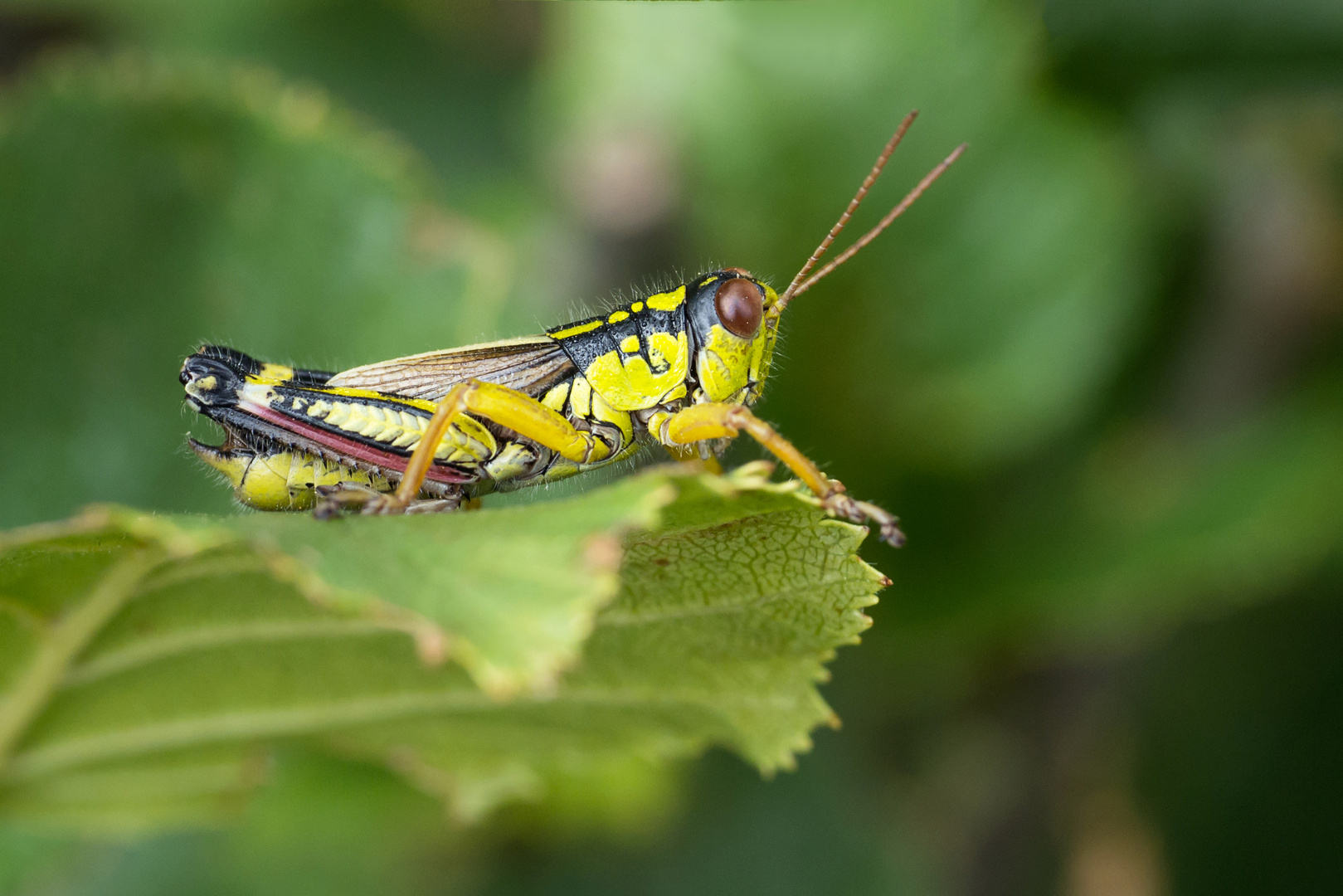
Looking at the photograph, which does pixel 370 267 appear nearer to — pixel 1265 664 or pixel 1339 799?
pixel 1265 664

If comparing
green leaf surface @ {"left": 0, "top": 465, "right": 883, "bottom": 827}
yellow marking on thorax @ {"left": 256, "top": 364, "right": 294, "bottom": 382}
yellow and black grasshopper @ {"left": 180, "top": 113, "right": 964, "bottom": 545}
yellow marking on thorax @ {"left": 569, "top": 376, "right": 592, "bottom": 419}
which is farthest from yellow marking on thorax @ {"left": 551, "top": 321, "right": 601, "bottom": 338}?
green leaf surface @ {"left": 0, "top": 465, "right": 883, "bottom": 827}

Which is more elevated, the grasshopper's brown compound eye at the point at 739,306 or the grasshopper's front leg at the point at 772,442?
the grasshopper's brown compound eye at the point at 739,306

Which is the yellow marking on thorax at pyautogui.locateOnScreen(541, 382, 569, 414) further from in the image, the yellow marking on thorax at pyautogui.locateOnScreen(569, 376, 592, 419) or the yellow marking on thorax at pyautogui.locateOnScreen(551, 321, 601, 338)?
the yellow marking on thorax at pyautogui.locateOnScreen(551, 321, 601, 338)

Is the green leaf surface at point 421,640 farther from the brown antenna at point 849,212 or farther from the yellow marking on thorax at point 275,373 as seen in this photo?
the brown antenna at point 849,212

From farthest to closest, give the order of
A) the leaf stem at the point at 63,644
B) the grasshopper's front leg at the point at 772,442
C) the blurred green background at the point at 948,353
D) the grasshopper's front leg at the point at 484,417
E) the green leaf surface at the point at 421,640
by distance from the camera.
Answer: the blurred green background at the point at 948,353, the grasshopper's front leg at the point at 484,417, the grasshopper's front leg at the point at 772,442, the leaf stem at the point at 63,644, the green leaf surface at the point at 421,640

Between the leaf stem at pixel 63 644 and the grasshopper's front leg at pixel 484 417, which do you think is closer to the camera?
the leaf stem at pixel 63 644

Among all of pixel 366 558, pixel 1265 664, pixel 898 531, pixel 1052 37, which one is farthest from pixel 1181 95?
pixel 366 558

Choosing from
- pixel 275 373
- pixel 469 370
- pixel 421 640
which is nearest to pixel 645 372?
pixel 469 370

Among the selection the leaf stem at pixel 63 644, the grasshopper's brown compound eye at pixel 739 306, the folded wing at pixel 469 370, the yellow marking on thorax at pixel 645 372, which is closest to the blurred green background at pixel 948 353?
the folded wing at pixel 469 370

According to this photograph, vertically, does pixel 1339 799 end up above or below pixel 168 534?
above
